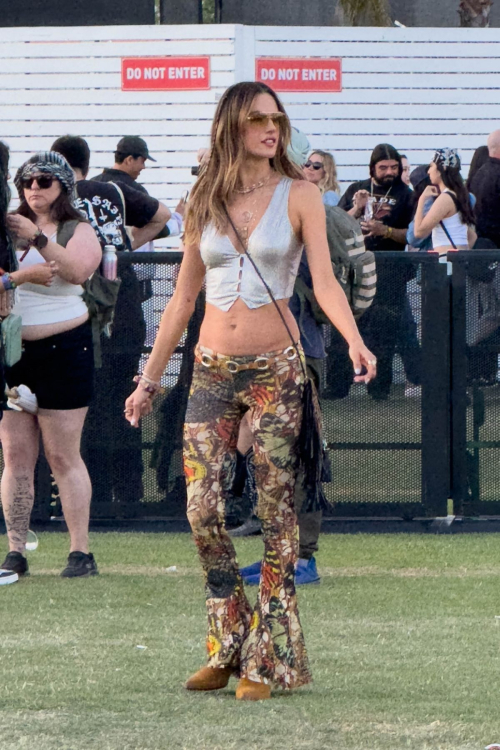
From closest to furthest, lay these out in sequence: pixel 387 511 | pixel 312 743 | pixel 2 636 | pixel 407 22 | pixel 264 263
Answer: pixel 312 743, pixel 264 263, pixel 2 636, pixel 387 511, pixel 407 22

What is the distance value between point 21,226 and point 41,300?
42cm

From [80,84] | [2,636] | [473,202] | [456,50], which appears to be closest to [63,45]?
[80,84]

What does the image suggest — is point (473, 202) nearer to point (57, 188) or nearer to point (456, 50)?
point (456, 50)

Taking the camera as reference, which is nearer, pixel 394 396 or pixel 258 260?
pixel 258 260

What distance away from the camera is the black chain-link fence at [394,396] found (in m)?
8.06

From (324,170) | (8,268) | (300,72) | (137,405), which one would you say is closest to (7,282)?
(8,268)

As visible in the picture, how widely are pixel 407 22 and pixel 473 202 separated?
433 inches

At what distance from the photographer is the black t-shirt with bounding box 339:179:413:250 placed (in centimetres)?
1082

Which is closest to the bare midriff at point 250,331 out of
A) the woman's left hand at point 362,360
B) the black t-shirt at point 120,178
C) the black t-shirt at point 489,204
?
the woman's left hand at point 362,360

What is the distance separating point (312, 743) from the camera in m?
4.24

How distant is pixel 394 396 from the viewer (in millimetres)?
8141

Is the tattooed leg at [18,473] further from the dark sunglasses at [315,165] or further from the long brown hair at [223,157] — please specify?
the dark sunglasses at [315,165]

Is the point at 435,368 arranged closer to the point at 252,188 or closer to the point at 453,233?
the point at 453,233

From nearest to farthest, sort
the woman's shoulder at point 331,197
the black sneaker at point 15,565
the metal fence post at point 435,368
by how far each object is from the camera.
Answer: the black sneaker at point 15,565, the metal fence post at point 435,368, the woman's shoulder at point 331,197
